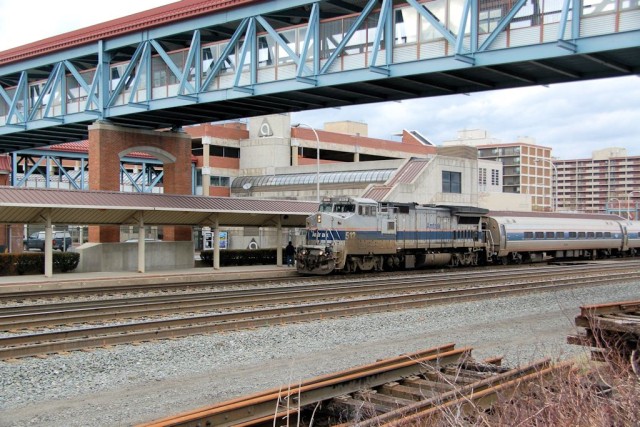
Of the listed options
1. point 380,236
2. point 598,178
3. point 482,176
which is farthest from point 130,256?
point 598,178

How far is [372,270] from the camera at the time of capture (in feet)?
109

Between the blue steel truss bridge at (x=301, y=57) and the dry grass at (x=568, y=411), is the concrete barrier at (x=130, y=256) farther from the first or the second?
the dry grass at (x=568, y=411)

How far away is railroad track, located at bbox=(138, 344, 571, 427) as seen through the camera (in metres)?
6.51

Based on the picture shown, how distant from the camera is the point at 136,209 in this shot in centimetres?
2858

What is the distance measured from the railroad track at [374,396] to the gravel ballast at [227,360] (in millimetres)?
517

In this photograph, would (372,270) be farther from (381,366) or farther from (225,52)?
(381,366)

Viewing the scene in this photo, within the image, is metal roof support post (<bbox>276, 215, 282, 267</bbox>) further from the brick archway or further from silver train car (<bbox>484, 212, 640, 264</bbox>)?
silver train car (<bbox>484, 212, 640, 264</bbox>)

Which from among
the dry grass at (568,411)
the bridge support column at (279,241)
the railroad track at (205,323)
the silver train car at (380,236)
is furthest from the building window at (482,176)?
the dry grass at (568,411)

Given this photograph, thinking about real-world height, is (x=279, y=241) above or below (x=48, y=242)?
below

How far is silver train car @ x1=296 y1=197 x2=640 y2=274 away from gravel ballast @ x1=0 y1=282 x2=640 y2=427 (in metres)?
11.9

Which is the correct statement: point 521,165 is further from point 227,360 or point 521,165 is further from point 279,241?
point 227,360

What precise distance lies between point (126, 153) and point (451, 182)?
30.4 meters

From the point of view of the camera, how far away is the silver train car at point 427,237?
30.0m

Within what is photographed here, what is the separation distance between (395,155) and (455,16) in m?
58.9
